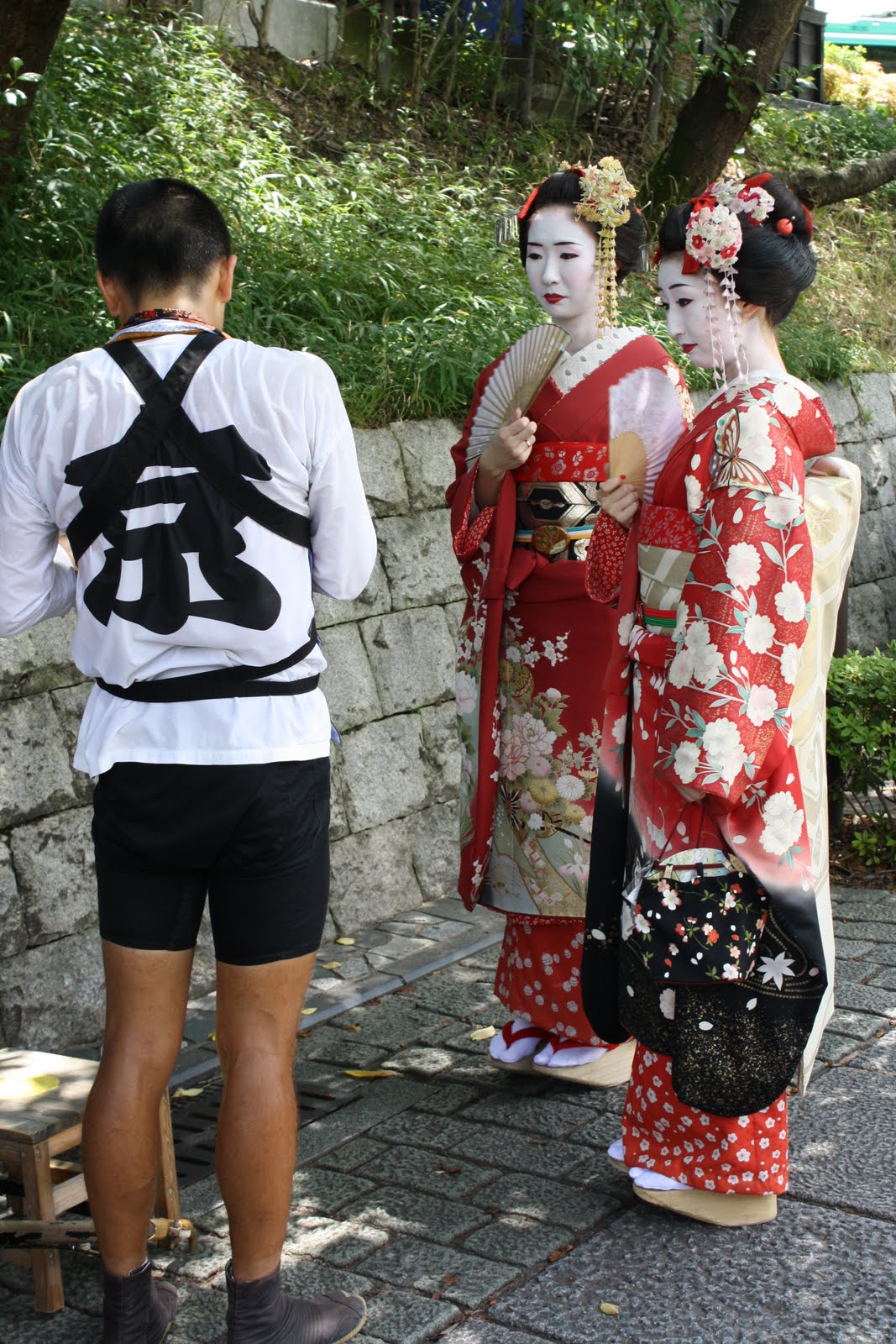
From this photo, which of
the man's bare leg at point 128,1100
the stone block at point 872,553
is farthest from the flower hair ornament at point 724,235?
the stone block at point 872,553

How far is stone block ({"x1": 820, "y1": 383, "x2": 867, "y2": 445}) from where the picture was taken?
9.61 m

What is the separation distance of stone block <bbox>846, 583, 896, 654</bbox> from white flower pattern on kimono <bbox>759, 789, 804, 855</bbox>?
6.57m

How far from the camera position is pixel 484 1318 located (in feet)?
9.09

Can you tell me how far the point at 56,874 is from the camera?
14.1ft

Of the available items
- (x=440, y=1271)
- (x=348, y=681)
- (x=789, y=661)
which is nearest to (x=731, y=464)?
(x=789, y=661)

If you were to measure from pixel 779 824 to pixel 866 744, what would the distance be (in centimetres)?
323

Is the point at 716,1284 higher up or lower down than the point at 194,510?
lower down

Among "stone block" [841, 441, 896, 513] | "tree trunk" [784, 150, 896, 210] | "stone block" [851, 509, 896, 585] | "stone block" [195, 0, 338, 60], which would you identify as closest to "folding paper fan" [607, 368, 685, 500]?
"stone block" [851, 509, 896, 585]

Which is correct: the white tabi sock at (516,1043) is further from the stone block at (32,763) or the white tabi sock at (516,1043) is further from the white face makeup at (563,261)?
the white face makeup at (563,261)

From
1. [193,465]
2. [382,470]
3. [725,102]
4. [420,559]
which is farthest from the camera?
[725,102]

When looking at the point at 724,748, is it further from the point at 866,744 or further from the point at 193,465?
the point at 866,744

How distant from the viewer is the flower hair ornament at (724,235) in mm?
3016

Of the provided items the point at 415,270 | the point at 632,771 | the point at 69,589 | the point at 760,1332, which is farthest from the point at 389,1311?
the point at 415,270

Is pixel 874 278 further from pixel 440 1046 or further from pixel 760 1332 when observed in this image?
pixel 760 1332
